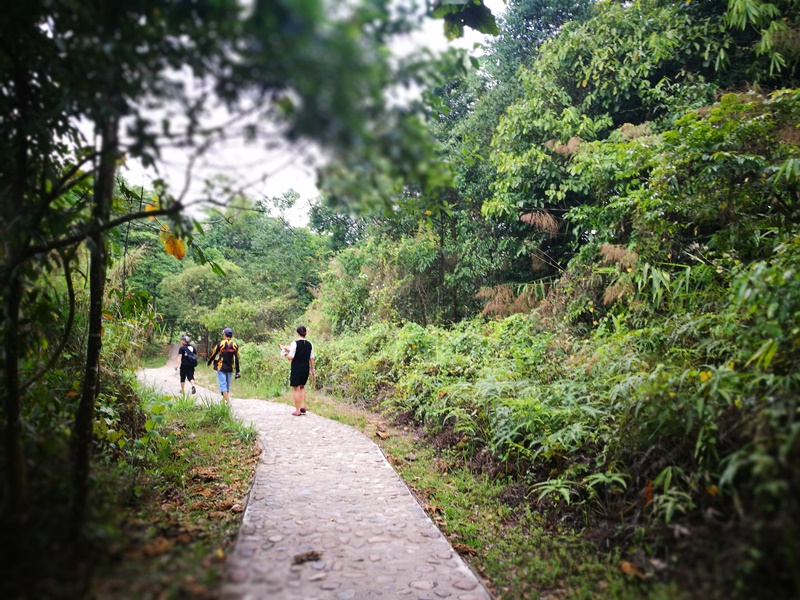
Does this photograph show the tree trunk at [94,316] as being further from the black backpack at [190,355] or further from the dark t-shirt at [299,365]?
the black backpack at [190,355]

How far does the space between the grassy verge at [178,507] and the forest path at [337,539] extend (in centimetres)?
14

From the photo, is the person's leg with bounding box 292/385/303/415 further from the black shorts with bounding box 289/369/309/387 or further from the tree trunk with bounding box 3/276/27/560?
the tree trunk with bounding box 3/276/27/560

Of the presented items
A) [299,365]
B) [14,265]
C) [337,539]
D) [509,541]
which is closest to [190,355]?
[299,365]

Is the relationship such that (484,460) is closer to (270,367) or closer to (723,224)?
(723,224)

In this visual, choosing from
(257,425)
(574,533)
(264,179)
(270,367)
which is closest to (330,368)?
(270,367)

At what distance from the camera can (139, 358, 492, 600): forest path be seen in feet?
9.63

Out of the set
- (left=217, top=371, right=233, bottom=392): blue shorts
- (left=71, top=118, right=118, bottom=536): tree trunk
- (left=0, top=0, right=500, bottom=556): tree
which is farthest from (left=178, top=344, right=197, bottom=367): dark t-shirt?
(left=0, top=0, right=500, bottom=556): tree

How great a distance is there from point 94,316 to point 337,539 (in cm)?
262

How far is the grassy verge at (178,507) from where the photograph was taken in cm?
145

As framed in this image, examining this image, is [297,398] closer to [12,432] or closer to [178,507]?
[178,507]

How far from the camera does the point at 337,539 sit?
12.7 ft

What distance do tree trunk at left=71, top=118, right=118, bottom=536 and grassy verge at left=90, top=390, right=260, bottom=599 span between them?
0.14 meters

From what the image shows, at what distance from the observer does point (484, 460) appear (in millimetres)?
5586

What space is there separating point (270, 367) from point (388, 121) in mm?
15142
